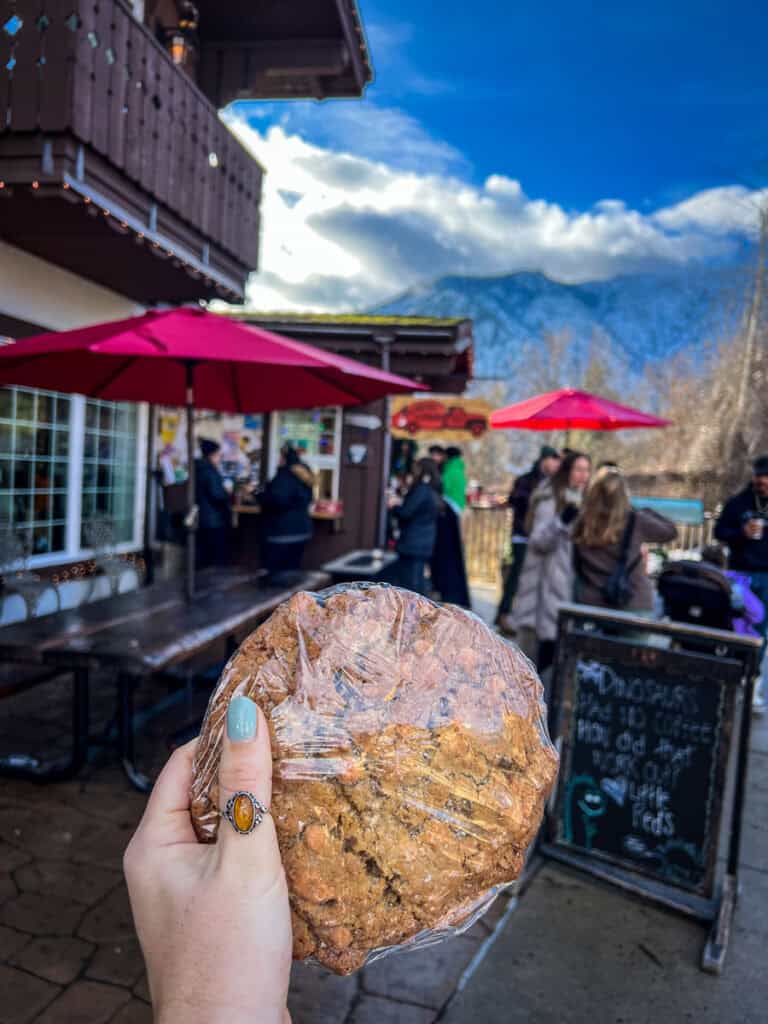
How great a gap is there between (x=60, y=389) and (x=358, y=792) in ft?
15.7

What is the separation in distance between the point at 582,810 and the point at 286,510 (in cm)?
460

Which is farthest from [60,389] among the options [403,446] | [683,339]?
[683,339]

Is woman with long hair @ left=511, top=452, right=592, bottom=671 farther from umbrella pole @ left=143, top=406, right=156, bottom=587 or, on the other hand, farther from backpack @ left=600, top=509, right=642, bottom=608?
umbrella pole @ left=143, top=406, right=156, bottom=587

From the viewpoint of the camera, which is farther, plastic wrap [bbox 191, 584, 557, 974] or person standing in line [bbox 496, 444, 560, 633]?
person standing in line [bbox 496, 444, 560, 633]

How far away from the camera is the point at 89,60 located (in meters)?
5.07

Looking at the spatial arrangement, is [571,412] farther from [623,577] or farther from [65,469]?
[65,469]

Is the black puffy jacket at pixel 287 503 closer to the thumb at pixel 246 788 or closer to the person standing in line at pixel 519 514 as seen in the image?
the person standing in line at pixel 519 514

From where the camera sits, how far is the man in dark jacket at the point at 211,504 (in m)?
7.79

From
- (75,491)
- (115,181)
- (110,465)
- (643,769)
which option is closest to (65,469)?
(75,491)

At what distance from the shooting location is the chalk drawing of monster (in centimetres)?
324

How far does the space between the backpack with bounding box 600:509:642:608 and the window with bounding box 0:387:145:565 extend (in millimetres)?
5373

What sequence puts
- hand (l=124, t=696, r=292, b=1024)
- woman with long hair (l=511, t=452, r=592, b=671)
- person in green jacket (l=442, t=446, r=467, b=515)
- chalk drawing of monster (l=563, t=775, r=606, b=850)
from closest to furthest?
hand (l=124, t=696, r=292, b=1024), chalk drawing of monster (l=563, t=775, r=606, b=850), woman with long hair (l=511, t=452, r=592, b=671), person in green jacket (l=442, t=446, r=467, b=515)

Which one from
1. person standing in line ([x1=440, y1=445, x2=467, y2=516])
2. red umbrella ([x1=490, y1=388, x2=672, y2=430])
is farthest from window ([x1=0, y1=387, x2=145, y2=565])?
red umbrella ([x1=490, y1=388, x2=672, y2=430])

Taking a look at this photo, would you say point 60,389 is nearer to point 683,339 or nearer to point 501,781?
point 501,781
